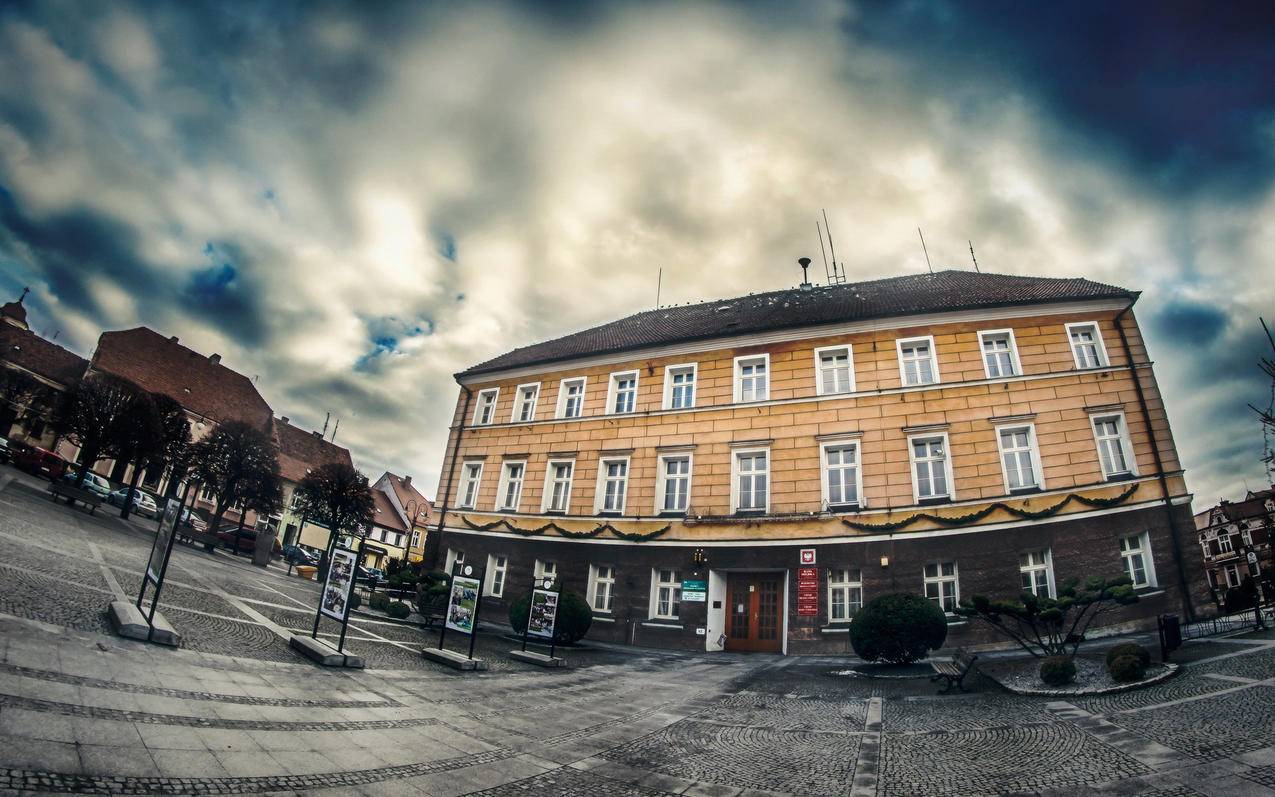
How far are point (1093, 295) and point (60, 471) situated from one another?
56.9 meters

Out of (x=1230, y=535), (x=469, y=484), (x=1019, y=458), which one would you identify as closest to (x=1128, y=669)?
(x=1019, y=458)

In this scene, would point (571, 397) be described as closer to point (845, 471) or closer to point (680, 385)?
point (680, 385)

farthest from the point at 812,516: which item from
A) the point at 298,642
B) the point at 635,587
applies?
the point at 298,642

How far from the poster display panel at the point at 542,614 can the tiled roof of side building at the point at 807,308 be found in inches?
521

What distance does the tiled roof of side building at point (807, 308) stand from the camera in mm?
20688

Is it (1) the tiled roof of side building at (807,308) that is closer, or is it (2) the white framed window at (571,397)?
(1) the tiled roof of side building at (807,308)

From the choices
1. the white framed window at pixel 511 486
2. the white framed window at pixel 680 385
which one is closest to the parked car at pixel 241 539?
the white framed window at pixel 511 486

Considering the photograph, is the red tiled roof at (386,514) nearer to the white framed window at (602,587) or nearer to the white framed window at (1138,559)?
the white framed window at (602,587)

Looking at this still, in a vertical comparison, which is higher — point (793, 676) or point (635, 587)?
point (635, 587)

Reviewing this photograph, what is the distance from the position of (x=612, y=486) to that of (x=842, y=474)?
965 cm

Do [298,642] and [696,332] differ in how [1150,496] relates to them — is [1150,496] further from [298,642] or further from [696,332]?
[298,642]

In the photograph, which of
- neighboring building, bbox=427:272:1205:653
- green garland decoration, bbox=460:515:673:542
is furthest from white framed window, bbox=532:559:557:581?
green garland decoration, bbox=460:515:673:542

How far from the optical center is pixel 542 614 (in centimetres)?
1478

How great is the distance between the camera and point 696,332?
25031mm
